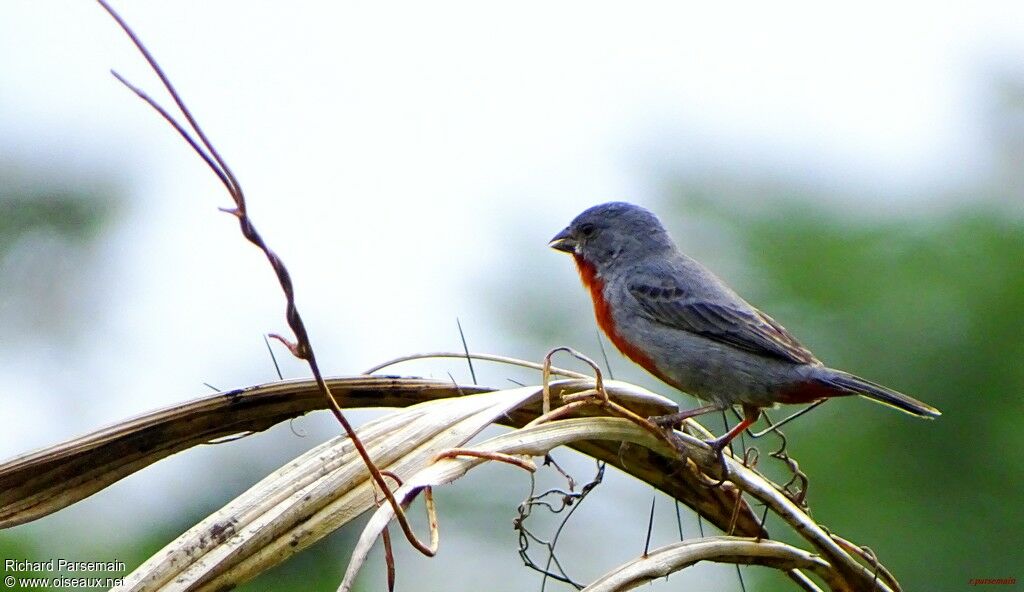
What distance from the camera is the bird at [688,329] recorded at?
16.2 ft

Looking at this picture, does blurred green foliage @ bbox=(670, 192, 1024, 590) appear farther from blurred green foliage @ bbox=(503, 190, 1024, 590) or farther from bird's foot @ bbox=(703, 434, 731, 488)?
bird's foot @ bbox=(703, 434, 731, 488)

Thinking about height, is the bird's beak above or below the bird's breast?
above

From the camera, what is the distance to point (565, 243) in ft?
20.3

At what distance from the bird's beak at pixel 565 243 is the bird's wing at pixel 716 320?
700mm

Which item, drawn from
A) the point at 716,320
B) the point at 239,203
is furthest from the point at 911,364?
the point at 239,203

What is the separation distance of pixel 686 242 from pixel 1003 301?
9.12 ft

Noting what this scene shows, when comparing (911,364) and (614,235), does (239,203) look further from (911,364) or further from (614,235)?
(911,364)

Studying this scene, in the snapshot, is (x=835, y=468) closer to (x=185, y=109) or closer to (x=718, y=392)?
(x=718, y=392)

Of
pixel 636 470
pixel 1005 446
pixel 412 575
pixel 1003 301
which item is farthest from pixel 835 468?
pixel 636 470

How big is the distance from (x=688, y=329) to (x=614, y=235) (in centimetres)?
100

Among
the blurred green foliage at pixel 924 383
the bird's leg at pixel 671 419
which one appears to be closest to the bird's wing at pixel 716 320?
the bird's leg at pixel 671 419

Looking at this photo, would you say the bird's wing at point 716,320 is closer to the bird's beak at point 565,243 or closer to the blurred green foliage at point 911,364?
the bird's beak at point 565,243

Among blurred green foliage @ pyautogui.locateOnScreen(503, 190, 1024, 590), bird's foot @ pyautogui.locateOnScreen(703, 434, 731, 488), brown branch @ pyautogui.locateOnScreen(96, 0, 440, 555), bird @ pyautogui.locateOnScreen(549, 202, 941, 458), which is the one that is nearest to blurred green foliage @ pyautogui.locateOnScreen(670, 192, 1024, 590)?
blurred green foliage @ pyautogui.locateOnScreen(503, 190, 1024, 590)

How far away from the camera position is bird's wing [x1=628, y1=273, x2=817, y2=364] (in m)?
5.04
